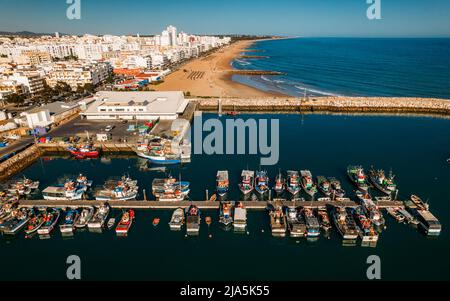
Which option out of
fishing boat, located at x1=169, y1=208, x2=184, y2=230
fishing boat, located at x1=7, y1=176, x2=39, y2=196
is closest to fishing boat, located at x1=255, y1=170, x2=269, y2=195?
fishing boat, located at x1=169, y1=208, x2=184, y2=230

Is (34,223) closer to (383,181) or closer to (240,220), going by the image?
(240,220)

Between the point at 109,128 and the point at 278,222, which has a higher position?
the point at 109,128

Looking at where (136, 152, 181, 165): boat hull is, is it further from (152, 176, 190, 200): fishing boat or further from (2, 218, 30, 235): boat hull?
(2, 218, 30, 235): boat hull

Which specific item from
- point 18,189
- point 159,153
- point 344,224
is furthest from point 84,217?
point 344,224
